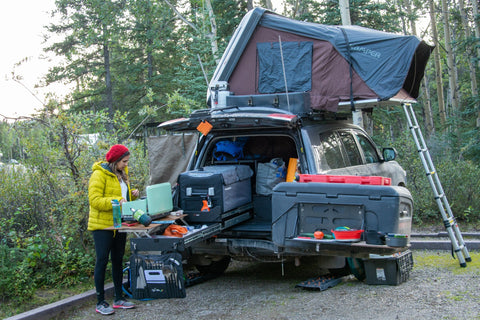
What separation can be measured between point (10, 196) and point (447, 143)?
14401 mm

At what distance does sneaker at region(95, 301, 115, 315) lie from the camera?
5.47m

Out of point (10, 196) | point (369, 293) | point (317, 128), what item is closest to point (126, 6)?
point (10, 196)

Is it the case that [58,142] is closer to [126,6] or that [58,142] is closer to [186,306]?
[186,306]

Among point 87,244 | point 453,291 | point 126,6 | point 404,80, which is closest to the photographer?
point 453,291

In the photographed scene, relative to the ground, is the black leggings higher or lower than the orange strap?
lower

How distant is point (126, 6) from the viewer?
65.3 feet

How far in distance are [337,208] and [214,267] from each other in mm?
2645

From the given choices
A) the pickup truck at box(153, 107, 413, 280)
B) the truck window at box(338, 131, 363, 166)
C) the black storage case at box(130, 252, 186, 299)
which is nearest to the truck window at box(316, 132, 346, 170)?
the pickup truck at box(153, 107, 413, 280)

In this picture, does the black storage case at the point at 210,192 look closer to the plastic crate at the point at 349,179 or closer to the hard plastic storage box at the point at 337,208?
the hard plastic storage box at the point at 337,208

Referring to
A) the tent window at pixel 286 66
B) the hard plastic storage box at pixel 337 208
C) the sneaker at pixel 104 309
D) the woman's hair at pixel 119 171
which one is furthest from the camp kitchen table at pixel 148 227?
the tent window at pixel 286 66

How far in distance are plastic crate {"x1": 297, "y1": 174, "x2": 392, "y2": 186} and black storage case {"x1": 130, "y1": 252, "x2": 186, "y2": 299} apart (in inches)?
59.9

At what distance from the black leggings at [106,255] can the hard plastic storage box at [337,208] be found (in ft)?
6.08

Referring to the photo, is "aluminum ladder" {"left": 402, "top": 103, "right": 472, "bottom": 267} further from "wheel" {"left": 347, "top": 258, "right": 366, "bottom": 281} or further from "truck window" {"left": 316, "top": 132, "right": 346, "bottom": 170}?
"wheel" {"left": 347, "top": 258, "right": 366, "bottom": 281}

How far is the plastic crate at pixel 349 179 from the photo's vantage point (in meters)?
4.89
